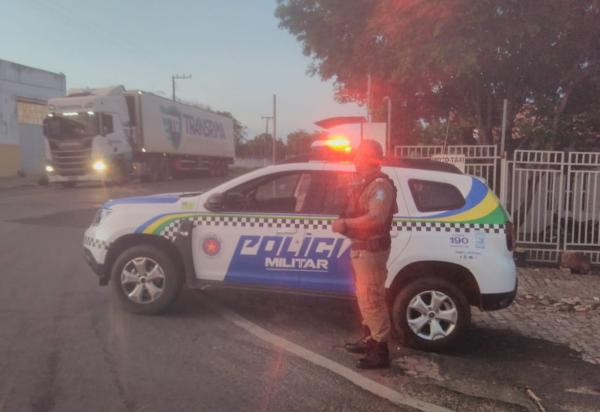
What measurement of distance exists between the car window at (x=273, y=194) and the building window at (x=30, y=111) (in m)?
30.1

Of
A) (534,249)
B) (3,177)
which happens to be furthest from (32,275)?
(3,177)

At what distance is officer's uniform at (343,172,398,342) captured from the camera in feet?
13.2

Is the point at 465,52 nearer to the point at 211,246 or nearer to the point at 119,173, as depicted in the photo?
the point at 211,246

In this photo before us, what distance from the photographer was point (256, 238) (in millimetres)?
5098

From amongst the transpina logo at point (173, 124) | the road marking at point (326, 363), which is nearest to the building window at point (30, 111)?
the transpina logo at point (173, 124)

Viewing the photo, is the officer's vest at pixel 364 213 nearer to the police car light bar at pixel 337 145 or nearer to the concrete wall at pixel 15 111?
the police car light bar at pixel 337 145

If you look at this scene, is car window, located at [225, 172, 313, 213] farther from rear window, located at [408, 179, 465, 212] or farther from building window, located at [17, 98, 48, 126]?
building window, located at [17, 98, 48, 126]

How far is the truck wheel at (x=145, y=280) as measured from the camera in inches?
208

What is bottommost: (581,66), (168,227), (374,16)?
(168,227)

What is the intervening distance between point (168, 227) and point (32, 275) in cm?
289

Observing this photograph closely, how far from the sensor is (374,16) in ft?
41.2

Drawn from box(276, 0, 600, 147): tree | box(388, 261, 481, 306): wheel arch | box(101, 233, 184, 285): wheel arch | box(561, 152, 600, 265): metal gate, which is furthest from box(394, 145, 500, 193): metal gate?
box(101, 233, 184, 285): wheel arch

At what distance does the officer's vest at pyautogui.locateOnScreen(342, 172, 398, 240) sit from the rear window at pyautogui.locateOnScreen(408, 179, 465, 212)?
832mm

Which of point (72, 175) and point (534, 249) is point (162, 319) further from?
point (72, 175)
